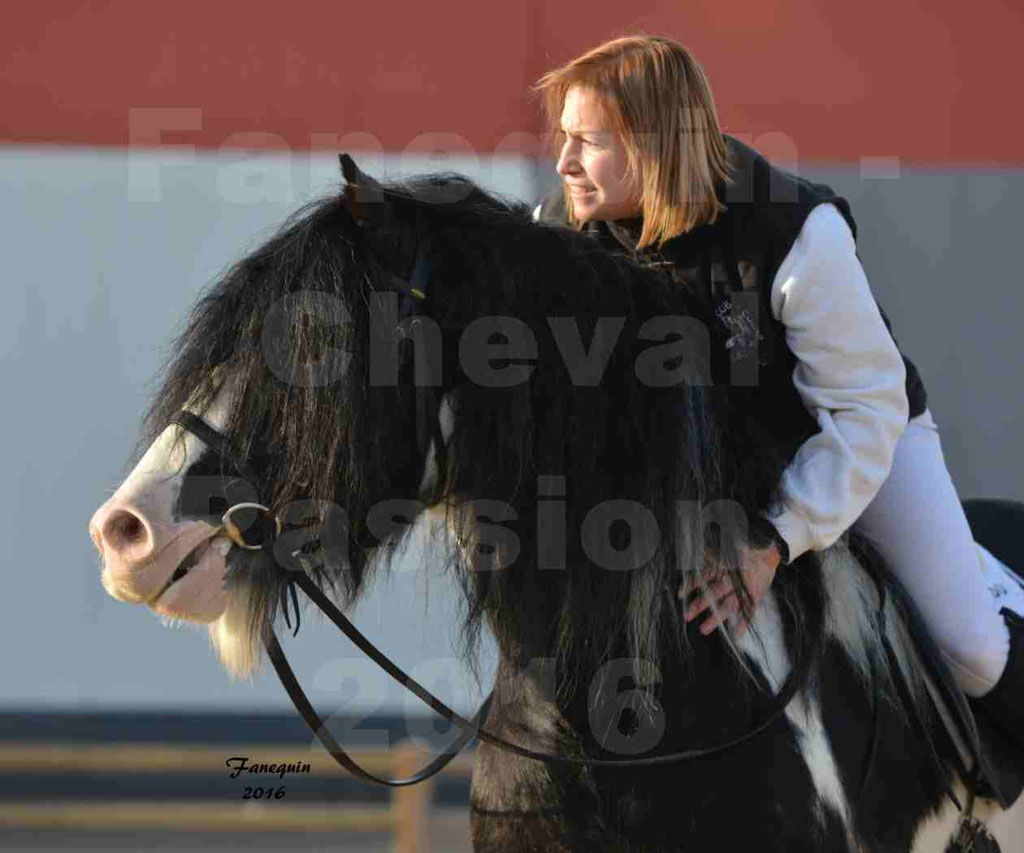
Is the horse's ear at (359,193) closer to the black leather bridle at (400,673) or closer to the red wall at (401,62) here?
the black leather bridle at (400,673)

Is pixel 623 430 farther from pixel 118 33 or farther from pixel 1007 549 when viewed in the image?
pixel 118 33

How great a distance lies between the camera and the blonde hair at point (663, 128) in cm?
137

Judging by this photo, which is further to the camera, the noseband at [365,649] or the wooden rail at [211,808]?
the wooden rail at [211,808]

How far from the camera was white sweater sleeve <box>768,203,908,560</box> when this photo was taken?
1.29 meters

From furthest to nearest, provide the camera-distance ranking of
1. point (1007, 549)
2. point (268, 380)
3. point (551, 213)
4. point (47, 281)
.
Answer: point (47, 281) → point (1007, 549) → point (551, 213) → point (268, 380)

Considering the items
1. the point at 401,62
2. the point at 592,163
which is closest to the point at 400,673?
the point at 592,163

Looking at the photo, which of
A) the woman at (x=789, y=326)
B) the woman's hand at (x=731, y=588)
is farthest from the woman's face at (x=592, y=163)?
the woman's hand at (x=731, y=588)

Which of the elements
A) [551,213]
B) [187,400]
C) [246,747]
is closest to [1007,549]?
[551,213]

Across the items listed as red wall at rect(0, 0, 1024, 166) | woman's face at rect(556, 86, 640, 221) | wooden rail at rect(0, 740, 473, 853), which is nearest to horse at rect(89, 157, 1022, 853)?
woman's face at rect(556, 86, 640, 221)

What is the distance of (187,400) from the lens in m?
1.21

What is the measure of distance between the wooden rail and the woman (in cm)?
217

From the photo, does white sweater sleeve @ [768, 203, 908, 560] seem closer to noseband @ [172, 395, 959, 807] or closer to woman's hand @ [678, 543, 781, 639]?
woman's hand @ [678, 543, 781, 639]

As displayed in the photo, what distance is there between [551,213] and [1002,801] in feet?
2.92

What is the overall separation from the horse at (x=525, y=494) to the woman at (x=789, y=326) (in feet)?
0.21
